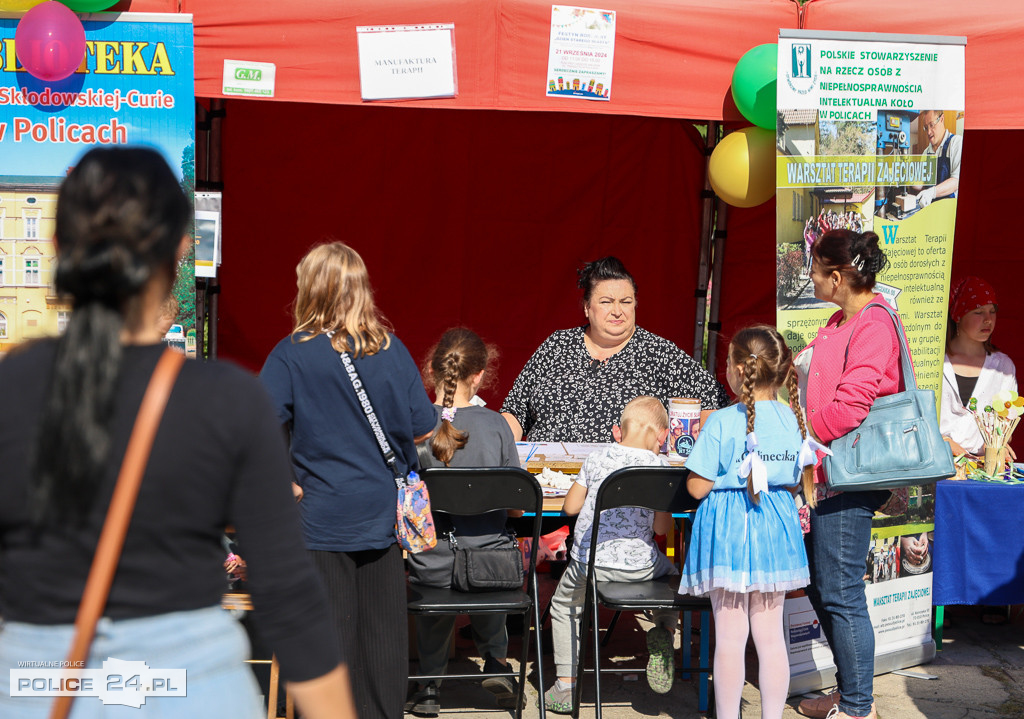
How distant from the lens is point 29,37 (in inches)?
129

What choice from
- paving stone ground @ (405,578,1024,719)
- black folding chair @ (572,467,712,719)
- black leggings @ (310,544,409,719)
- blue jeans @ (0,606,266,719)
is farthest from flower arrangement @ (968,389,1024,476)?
blue jeans @ (0,606,266,719)

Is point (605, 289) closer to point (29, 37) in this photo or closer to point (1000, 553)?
point (1000, 553)

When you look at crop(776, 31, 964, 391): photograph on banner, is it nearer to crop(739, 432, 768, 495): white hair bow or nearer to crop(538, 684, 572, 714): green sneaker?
crop(739, 432, 768, 495): white hair bow

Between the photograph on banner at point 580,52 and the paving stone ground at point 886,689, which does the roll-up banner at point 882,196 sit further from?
the photograph on banner at point 580,52

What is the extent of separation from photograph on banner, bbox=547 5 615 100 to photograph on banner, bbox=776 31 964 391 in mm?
646

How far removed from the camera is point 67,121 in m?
3.49

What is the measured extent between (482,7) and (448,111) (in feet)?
5.77

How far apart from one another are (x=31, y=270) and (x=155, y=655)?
2.88 m

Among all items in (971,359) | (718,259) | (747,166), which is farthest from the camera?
(718,259)

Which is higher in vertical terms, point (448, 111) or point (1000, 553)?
point (448, 111)

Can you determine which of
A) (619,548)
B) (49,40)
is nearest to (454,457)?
(619,548)

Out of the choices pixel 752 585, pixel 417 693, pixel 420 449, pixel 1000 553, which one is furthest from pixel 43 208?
pixel 1000 553

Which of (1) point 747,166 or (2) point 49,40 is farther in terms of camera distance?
(1) point 747,166

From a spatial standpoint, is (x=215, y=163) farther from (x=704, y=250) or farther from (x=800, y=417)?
(x=800, y=417)
